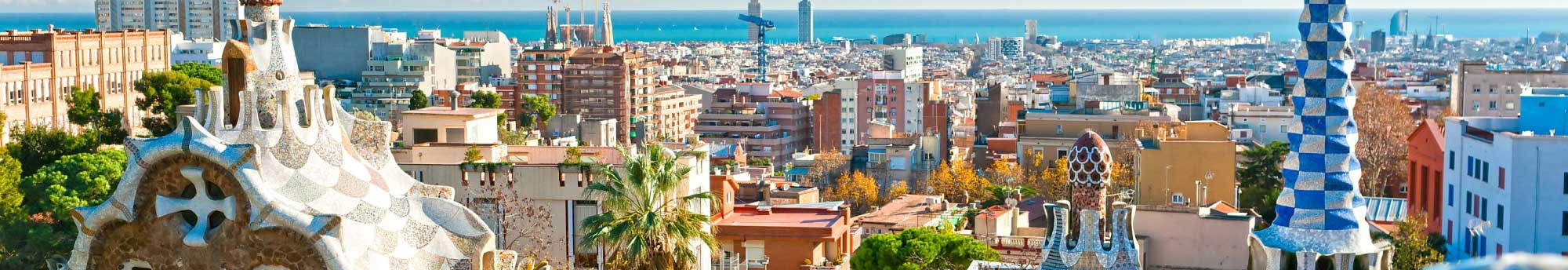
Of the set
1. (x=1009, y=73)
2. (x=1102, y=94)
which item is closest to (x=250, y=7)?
(x=1102, y=94)

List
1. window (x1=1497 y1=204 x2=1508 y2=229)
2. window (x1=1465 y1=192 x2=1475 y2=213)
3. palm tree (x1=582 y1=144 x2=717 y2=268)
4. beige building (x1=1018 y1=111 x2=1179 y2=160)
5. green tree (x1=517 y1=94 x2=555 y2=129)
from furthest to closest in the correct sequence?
green tree (x1=517 y1=94 x2=555 y2=129) → beige building (x1=1018 y1=111 x2=1179 y2=160) → window (x1=1465 y1=192 x2=1475 y2=213) → window (x1=1497 y1=204 x2=1508 y2=229) → palm tree (x1=582 y1=144 x2=717 y2=268)

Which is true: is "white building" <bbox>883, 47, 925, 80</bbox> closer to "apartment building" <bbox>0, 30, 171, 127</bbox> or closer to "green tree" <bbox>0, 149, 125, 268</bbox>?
"apartment building" <bbox>0, 30, 171, 127</bbox>

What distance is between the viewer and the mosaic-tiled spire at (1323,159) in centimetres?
1018

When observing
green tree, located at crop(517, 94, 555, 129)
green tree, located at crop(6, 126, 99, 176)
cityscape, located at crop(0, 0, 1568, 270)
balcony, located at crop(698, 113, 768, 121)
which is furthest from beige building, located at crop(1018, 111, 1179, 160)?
balcony, located at crop(698, 113, 768, 121)

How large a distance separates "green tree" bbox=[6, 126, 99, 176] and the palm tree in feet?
40.0

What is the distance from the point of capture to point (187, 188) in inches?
436

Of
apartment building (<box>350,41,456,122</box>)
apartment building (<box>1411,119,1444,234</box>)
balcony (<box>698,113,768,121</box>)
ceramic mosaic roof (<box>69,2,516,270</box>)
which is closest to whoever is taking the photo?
ceramic mosaic roof (<box>69,2,516,270</box>)

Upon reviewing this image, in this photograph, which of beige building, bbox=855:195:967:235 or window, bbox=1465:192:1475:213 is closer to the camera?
window, bbox=1465:192:1475:213

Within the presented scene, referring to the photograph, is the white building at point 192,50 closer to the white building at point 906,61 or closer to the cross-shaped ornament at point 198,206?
the cross-shaped ornament at point 198,206

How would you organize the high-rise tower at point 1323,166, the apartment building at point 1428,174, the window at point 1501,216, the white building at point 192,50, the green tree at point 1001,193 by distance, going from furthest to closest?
the white building at point 192,50 < the green tree at point 1001,193 < the apartment building at point 1428,174 < the window at point 1501,216 < the high-rise tower at point 1323,166

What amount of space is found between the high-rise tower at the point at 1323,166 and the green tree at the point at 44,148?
17558 mm

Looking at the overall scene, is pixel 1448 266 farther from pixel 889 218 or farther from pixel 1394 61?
pixel 1394 61

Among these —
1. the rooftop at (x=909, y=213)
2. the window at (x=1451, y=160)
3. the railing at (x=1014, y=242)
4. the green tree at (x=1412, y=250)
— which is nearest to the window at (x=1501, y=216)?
the green tree at (x=1412, y=250)

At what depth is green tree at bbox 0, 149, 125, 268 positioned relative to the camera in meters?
18.1
